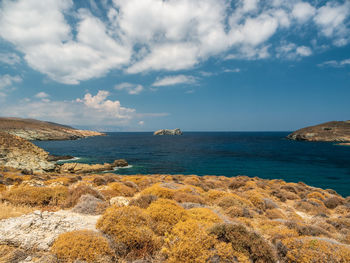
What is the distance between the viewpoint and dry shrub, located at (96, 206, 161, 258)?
5.18 meters

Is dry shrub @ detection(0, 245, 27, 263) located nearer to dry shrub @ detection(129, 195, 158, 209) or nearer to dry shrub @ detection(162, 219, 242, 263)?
dry shrub @ detection(162, 219, 242, 263)

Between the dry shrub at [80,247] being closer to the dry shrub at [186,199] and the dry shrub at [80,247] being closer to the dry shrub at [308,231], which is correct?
the dry shrub at [186,199]

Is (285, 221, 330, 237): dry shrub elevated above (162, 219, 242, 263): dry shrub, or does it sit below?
below

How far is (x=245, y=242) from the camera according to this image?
5.21 metres

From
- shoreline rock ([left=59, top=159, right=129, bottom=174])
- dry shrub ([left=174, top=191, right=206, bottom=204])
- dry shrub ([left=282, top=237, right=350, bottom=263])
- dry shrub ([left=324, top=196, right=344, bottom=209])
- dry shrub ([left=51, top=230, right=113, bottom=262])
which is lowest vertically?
shoreline rock ([left=59, top=159, right=129, bottom=174])

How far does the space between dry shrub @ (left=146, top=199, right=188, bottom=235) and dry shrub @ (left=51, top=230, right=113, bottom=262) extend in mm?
2026

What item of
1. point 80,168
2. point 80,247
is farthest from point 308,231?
point 80,168

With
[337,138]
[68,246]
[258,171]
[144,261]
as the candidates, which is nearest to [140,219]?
[144,261]

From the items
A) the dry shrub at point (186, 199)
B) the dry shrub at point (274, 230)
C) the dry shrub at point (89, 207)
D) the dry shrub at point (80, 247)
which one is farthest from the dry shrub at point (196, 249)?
the dry shrub at point (186, 199)

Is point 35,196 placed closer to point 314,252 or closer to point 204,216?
point 204,216

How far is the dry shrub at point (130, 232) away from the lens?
518 cm

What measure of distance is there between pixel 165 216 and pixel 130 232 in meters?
1.71

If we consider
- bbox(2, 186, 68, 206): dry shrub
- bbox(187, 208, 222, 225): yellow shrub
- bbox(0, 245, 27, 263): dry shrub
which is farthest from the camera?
bbox(2, 186, 68, 206): dry shrub

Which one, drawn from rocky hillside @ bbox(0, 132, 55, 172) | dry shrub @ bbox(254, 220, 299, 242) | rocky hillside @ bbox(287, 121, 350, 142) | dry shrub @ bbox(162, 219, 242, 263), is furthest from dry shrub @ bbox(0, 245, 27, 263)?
rocky hillside @ bbox(287, 121, 350, 142)
